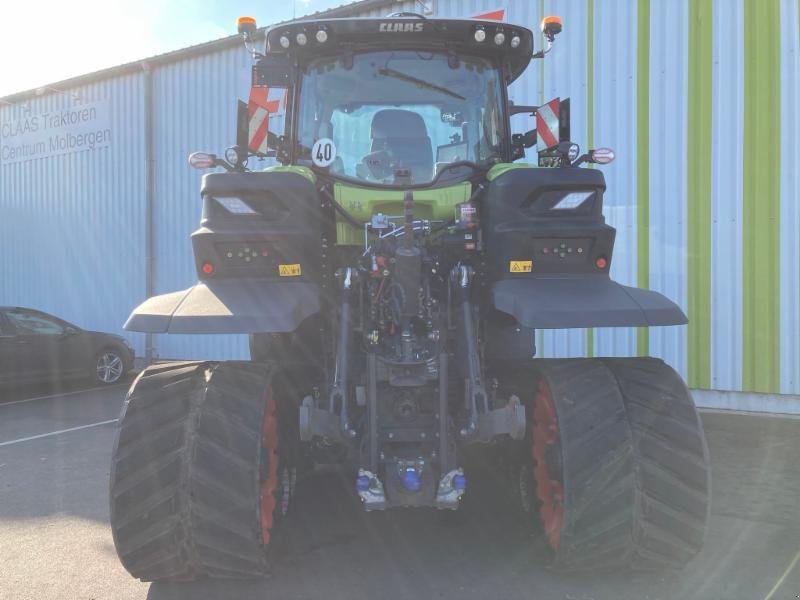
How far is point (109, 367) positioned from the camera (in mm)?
10695

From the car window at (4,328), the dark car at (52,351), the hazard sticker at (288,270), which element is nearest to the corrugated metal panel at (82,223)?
the dark car at (52,351)

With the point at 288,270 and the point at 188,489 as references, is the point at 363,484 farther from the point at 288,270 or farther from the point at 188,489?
the point at 288,270

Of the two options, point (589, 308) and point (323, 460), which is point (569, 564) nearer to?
point (589, 308)

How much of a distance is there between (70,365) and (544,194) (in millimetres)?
9258

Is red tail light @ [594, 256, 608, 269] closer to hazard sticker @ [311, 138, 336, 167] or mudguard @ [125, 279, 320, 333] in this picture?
mudguard @ [125, 279, 320, 333]

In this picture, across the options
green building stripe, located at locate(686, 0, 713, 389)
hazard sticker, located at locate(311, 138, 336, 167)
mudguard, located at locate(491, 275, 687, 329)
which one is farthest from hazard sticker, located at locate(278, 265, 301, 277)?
green building stripe, located at locate(686, 0, 713, 389)

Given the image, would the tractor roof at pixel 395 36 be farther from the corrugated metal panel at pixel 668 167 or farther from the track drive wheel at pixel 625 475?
the corrugated metal panel at pixel 668 167

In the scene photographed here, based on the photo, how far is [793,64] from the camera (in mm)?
7270

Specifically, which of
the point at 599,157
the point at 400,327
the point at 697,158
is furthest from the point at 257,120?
the point at 697,158

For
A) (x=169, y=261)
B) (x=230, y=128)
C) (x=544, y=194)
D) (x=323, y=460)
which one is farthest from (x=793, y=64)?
(x=169, y=261)

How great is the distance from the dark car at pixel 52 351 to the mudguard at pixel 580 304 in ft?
29.2

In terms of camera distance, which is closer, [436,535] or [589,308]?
[589,308]

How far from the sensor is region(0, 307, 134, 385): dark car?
9594 millimetres

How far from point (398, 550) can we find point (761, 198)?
617 centimetres
